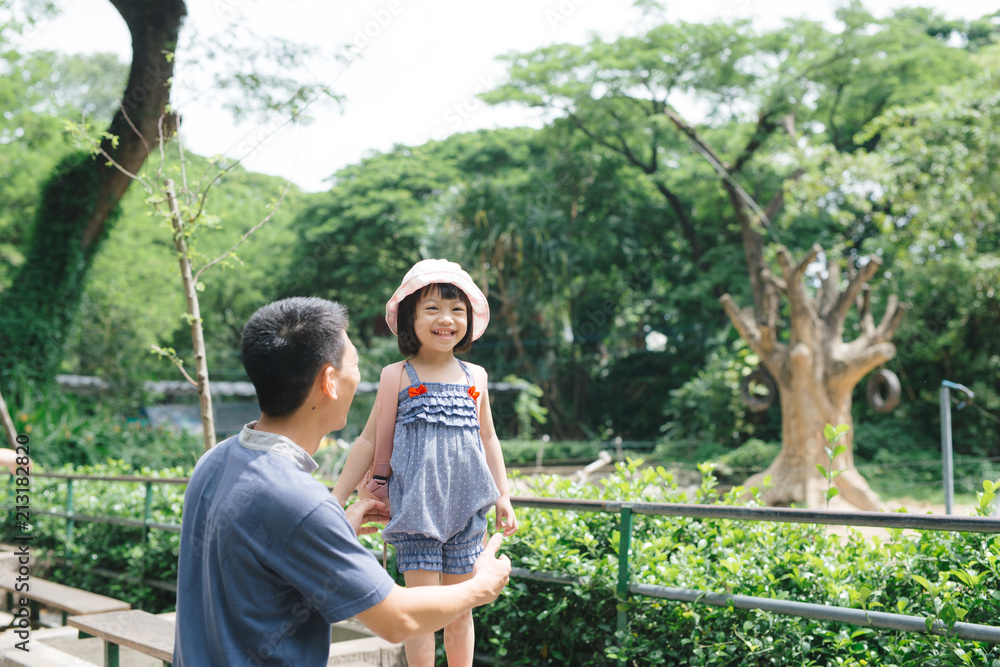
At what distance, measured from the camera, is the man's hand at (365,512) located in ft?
6.26

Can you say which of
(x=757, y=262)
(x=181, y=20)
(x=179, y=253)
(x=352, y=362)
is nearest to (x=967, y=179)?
(x=757, y=262)

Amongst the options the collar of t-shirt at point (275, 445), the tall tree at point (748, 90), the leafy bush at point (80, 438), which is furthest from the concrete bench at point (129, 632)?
the tall tree at point (748, 90)

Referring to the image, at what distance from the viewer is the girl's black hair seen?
90.9 inches

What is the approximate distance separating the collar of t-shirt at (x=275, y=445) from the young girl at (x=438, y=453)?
0.74 meters

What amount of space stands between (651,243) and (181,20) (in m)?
16.3

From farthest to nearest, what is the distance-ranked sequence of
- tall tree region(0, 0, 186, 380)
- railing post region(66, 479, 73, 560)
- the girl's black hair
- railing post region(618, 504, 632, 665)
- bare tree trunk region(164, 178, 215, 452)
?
tall tree region(0, 0, 186, 380) < railing post region(66, 479, 73, 560) < bare tree trunk region(164, 178, 215, 452) < railing post region(618, 504, 632, 665) < the girl's black hair

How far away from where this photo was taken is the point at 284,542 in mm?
1240

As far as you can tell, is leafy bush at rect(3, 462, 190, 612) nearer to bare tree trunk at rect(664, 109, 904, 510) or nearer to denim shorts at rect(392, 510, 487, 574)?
denim shorts at rect(392, 510, 487, 574)

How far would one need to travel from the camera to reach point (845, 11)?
1571 centimetres

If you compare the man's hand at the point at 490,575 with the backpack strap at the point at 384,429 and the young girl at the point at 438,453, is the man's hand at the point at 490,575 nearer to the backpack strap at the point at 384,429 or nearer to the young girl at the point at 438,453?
the young girl at the point at 438,453

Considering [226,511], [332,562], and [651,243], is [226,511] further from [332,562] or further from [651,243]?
[651,243]

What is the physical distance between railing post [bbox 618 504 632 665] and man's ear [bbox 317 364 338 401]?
4.97ft

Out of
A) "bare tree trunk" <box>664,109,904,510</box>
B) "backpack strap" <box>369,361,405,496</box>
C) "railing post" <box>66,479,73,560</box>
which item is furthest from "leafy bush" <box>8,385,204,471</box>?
"backpack strap" <box>369,361,405,496</box>

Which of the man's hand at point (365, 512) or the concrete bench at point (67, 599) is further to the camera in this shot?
the concrete bench at point (67, 599)
